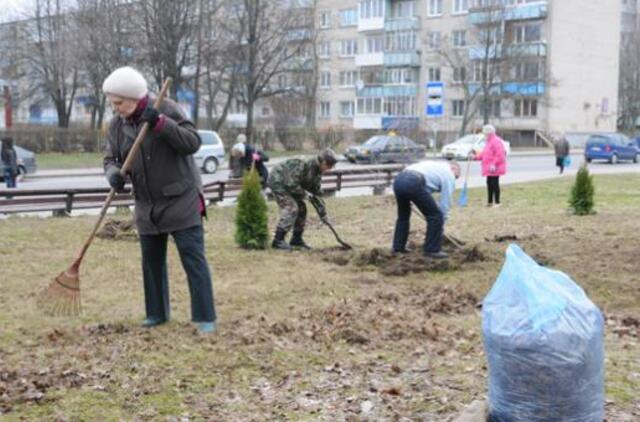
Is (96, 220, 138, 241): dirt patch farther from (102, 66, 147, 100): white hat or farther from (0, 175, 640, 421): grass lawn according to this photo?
(102, 66, 147, 100): white hat

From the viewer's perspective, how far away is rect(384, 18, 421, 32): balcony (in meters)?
71.8

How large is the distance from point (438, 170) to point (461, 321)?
302 centimetres

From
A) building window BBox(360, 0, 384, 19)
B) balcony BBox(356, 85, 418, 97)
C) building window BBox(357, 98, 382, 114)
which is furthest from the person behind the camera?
building window BBox(360, 0, 384, 19)

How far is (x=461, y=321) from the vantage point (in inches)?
255

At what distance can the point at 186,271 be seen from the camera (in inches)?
225

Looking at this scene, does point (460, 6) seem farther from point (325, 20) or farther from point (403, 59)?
point (325, 20)

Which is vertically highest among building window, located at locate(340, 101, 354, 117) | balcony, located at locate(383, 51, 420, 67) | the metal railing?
balcony, located at locate(383, 51, 420, 67)

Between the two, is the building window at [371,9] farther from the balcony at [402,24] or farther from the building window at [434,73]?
the building window at [434,73]

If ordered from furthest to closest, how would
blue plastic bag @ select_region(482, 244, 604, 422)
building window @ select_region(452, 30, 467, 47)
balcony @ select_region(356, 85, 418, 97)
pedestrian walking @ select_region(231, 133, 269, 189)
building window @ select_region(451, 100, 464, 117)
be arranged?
balcony @ select_region(356, 85, 418, 97)
building window @ select_region(451, 100, 464, 117)
building window @ select_region(452, 30, 467, 47)
pedestrian walking @ select_region(231, 133, 269, 189)
blue plastic bag @ select_region(482, 244, 604, 422)

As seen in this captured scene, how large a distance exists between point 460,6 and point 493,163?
55.5 metres

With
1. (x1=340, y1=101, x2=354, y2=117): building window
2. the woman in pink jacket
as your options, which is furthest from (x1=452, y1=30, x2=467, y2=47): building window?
the woman in pink jacket

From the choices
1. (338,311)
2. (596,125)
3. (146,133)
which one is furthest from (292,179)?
(596,125)

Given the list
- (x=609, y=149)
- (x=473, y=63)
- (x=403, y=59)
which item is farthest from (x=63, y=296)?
(x=403, y=59)

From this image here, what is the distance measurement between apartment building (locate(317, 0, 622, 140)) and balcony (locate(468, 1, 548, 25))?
3.0 inches
